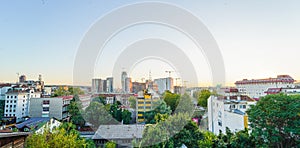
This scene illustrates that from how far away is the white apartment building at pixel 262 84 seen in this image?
1922cm

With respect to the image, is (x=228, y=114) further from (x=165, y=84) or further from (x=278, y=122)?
(x=165, y=84)

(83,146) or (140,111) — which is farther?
(140,111)

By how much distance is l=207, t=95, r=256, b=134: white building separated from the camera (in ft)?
20.0

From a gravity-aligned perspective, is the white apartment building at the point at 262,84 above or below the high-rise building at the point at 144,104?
above

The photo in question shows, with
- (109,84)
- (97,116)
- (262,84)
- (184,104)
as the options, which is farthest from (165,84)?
(97,116)

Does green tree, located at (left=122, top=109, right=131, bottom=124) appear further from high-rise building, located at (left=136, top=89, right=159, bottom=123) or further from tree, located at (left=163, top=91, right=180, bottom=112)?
tree, located at (left=163, top=91, right=180, bottom=112)

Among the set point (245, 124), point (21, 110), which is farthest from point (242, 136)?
point (21, 110)

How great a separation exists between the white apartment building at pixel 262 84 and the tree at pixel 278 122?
15.9 meters

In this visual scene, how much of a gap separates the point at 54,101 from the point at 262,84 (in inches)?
875

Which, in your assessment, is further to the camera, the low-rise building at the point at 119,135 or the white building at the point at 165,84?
the white building at the point at 165,84

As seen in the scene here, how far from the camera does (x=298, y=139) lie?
12.5 ft

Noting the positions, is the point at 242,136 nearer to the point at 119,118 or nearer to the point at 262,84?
the point at 119,118

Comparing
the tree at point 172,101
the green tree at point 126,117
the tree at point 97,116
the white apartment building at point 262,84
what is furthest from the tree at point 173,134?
the white apartment building at point 262,84

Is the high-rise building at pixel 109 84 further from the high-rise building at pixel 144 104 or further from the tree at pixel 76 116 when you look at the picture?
the tree at pixel 76 116
